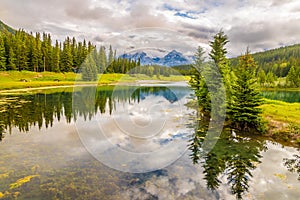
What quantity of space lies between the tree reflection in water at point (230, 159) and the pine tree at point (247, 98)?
6.18 ft

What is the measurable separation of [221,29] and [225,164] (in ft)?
57.3

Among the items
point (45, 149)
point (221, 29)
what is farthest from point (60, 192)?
point (221, 29)

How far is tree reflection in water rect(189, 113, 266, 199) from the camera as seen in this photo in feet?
35.1

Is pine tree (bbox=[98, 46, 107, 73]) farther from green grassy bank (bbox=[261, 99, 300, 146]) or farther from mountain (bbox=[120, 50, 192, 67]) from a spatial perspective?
mountain (bbox=[120, 50, 192, 67])

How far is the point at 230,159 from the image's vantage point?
13.5 m

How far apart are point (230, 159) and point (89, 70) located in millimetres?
79047

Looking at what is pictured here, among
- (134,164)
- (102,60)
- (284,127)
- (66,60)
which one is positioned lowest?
(134,164)

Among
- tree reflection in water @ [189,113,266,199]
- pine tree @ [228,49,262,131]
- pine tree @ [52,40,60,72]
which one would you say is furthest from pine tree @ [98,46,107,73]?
tree reflection in water @ [189,113,266,199]

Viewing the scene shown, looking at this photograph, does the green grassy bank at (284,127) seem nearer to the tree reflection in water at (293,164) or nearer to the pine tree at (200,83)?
the tree reflection in water at (293,164)

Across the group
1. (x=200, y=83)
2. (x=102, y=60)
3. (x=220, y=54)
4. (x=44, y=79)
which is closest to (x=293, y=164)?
(x=220, y=54)

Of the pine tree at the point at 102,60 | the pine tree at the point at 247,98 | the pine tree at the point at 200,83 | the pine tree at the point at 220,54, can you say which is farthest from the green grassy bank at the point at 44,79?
the pine tree at the point at 247,98

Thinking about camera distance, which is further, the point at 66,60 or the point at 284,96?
the point at 66,60

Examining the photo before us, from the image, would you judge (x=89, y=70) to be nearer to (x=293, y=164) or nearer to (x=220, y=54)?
(x=220, y=54)

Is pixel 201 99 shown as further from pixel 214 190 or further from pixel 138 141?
pixel 214 190
